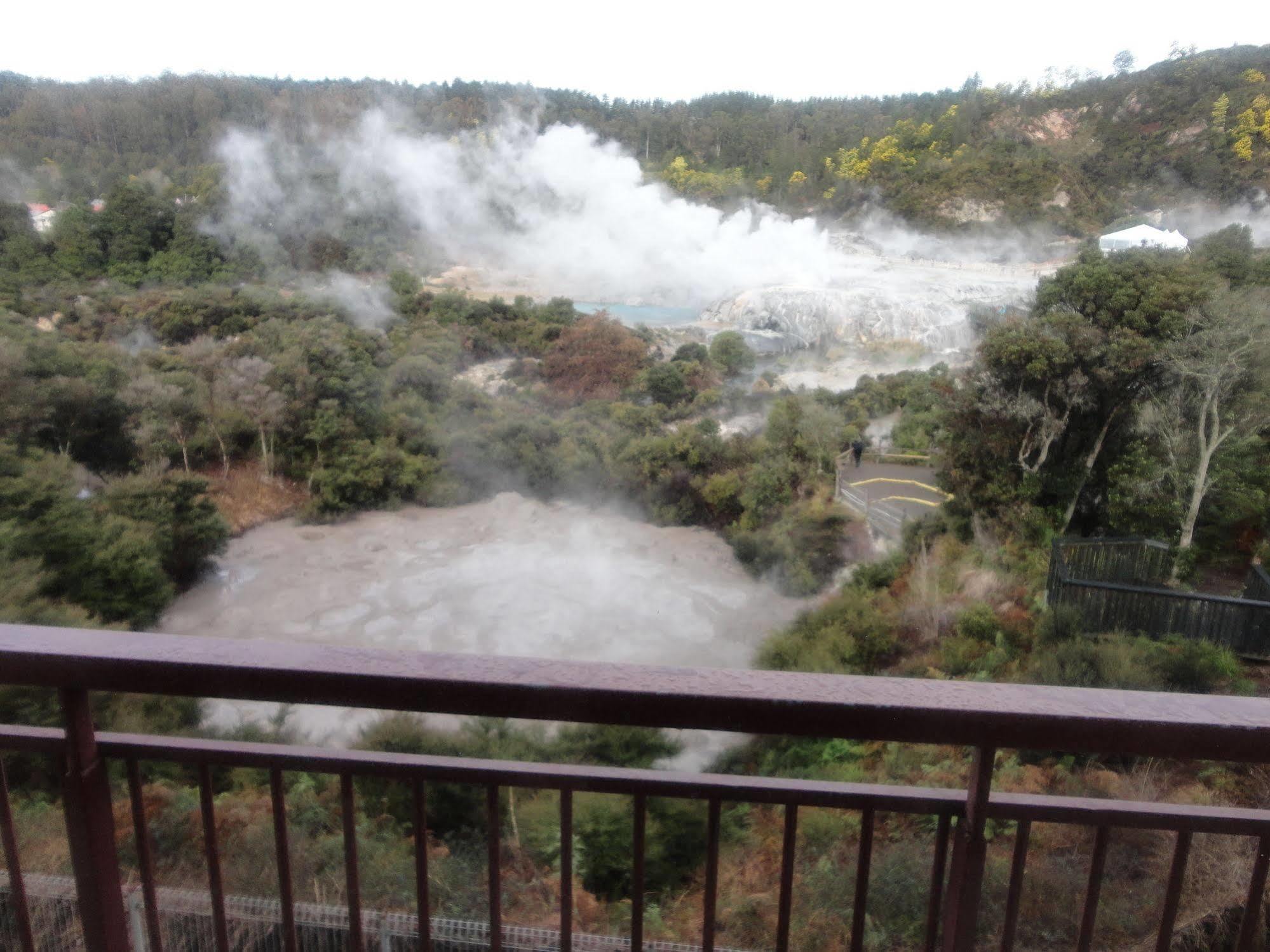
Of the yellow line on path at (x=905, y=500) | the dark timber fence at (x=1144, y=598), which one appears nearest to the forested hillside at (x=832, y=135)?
the yellow line on path at (x=905, y=500)

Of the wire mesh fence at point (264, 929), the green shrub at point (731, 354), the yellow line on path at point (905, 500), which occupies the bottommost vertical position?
the yellow line on path at point (905, 500)

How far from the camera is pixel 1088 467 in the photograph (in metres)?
5.82

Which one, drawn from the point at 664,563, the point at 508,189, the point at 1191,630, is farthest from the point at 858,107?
the point at 1191,630

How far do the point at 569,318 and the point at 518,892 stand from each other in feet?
39.8

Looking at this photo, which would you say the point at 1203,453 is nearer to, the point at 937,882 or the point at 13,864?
the point at 937,882

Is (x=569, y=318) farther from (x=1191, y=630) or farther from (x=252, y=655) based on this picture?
(x=252, y=655)

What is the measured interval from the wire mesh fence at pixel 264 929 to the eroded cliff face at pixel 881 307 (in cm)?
928

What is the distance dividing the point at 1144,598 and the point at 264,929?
4.84 metres

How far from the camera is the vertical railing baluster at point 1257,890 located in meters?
0.60

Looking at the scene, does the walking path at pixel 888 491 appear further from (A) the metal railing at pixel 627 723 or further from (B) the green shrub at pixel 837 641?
(A) the metal railing at pixel 627 723

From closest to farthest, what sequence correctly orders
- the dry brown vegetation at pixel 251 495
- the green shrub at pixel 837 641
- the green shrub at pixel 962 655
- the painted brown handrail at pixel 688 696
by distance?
the painted brown handrail at pixel 688 696, the green shrub at pixel 962 655, the green shrub at pixel 837 641, the dry brown vegetation at pixel 251 495

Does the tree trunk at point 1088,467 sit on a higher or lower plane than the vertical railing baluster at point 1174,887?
lower

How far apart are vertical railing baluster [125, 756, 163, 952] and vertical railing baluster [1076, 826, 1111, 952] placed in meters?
0.75

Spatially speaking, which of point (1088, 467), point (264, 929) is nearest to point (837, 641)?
point (1088, 467)
